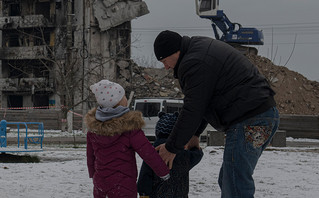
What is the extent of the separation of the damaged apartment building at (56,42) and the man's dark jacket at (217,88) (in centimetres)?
3603

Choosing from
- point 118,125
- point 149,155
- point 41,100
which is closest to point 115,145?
point 118,125

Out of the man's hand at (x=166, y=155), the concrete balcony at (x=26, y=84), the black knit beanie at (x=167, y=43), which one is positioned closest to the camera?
the black knit beanie at (x=167, y=43)

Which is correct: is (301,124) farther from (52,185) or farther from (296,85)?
(296,85)

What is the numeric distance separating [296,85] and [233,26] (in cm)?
1170

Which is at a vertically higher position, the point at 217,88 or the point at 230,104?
the point at 217,88

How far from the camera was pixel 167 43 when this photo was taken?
3.16 meters

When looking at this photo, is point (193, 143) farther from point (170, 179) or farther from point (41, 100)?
point (41, 100)

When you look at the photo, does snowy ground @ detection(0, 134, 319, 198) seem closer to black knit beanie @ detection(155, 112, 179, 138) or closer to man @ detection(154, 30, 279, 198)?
→ black knit beanie @ detection(155, 112, 179, 138)

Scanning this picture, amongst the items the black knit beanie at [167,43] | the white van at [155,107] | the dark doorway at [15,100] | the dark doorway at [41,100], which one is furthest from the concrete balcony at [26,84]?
the black knit beanie at [167,43]

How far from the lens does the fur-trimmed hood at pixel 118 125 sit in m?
3.50

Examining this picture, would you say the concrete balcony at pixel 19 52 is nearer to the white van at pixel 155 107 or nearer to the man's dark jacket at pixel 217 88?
the white van at pixel 155 107

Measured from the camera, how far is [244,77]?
3057 mm

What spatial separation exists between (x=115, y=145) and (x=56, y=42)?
39.8 meters

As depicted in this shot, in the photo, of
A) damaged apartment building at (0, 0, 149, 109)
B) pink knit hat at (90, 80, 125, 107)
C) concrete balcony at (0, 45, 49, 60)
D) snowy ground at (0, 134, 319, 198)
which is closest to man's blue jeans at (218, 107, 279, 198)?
pink knit hat at (90, 80, 125, 107)
